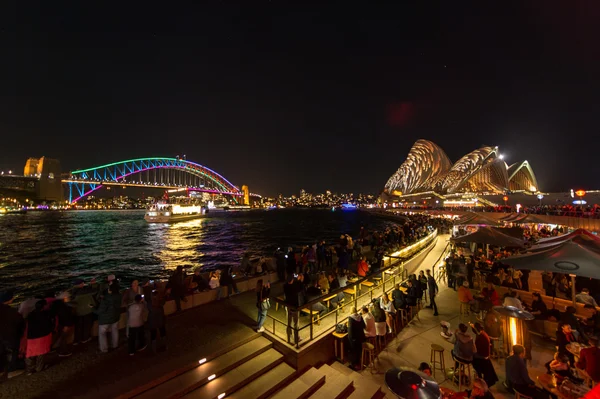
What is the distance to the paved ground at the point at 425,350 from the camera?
4.76m

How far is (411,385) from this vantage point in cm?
289

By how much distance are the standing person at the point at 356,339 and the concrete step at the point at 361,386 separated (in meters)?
0.22

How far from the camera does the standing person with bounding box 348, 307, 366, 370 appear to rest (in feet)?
17.0

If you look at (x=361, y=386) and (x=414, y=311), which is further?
(x=414, y=311)

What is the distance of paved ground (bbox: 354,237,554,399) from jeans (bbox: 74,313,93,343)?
5.38 meters

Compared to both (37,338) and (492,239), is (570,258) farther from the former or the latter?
(37,338)

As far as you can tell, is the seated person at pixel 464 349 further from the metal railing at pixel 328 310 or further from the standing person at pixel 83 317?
the standing person at pixel 83 317

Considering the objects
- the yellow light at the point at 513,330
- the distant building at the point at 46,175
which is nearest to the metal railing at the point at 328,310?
the yellow light at the point at 513,330

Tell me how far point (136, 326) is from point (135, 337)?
280 mm

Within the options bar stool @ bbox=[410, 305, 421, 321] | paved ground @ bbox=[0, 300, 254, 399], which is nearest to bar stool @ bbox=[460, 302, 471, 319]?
bar stool @ bbox=[410, 305, 421, 321]

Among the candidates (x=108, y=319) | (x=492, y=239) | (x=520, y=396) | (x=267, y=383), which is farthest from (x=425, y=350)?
(x=108, y=319)

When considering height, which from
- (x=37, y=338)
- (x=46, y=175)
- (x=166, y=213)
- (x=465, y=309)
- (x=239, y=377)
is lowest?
(x=465, y=309)

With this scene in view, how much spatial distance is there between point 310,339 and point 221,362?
163 centimetres

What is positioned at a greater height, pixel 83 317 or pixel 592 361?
pixel 83 317
